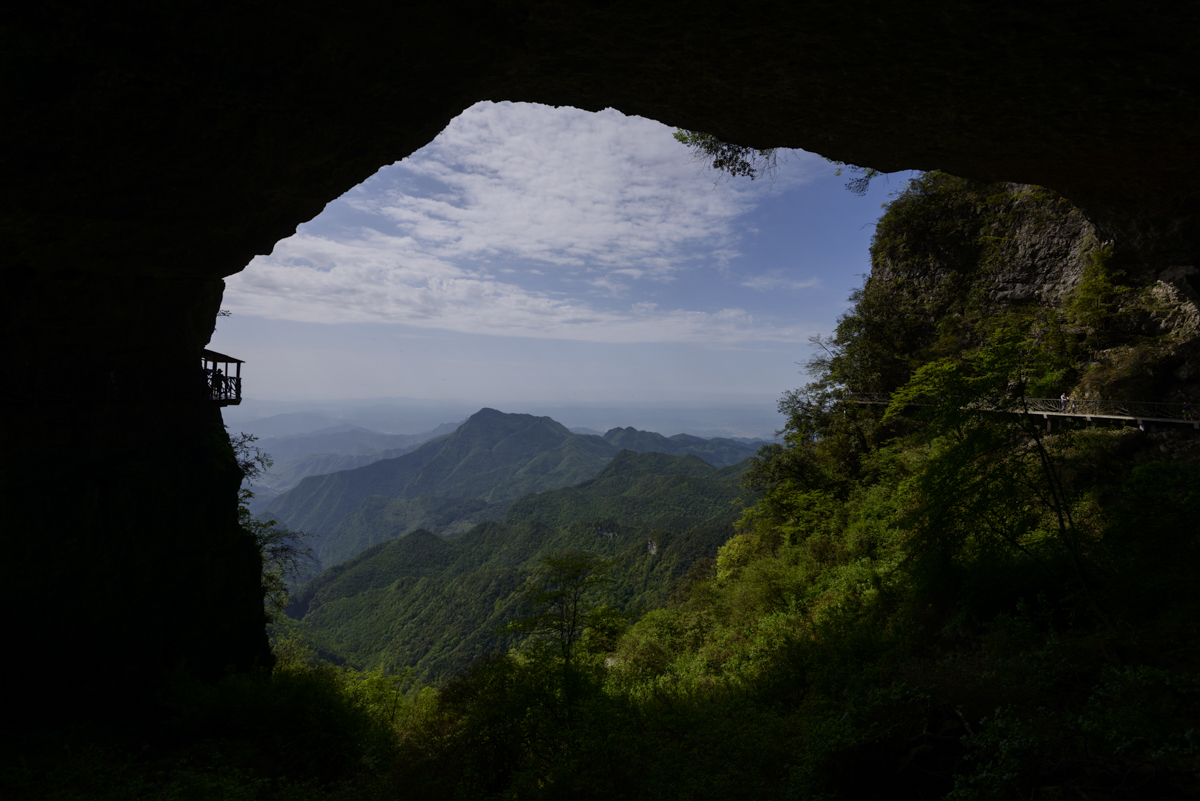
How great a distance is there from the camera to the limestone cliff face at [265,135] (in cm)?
609

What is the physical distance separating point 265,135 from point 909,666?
14.3m

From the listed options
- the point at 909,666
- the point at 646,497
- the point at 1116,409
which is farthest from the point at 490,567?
the point at 1116,409

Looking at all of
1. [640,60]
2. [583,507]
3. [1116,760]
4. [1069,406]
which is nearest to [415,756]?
[1116,760]

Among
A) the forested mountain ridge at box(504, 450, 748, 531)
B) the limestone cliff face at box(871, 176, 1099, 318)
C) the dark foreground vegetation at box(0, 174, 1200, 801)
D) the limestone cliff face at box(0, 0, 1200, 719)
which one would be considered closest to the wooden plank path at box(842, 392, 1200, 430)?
the dark foreground vegetation at box(0, 174, 1200, 801)

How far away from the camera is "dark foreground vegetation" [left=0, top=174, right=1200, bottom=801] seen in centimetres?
488

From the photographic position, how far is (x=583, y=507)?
143000 mm

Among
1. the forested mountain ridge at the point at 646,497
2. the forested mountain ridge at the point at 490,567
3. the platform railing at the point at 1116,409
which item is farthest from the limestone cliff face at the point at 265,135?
the forested mountain ridge at the point at 646,497

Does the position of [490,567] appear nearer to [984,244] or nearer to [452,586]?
[452,586]

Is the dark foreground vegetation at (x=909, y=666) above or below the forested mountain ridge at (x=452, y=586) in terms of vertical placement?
above

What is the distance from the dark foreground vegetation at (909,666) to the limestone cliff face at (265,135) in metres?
2.98

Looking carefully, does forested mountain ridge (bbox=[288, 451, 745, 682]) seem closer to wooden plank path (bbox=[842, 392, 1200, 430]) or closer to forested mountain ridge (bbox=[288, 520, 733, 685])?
forested mountain ridge (bbox=[288, 520, 733, 685])

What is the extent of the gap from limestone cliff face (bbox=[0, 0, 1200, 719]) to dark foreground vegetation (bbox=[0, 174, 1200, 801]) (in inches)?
117

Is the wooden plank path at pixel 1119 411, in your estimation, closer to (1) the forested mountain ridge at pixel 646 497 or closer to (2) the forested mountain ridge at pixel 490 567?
(2) the forested mountain ridge at pixel 490 567

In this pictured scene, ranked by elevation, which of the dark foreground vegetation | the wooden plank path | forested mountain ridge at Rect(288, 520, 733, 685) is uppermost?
the wooden plank path
